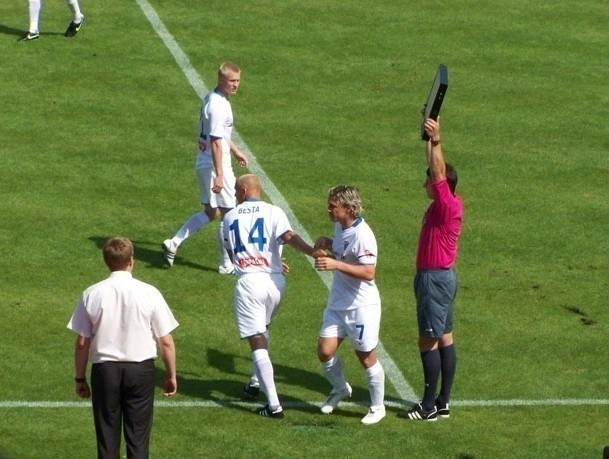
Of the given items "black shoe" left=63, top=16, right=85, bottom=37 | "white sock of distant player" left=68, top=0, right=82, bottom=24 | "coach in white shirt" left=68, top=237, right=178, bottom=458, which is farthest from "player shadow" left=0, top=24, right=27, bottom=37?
"coach in white shirt" left=68, top=237, right=178, bottom=458

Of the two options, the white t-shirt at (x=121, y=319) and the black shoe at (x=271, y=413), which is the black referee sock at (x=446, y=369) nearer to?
the black shoe at (x=271, y=413)

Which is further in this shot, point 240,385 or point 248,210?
point 240,385

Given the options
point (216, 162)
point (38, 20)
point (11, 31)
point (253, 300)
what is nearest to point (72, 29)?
point (38, 20)

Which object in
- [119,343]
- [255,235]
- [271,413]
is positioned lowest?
[271,413]

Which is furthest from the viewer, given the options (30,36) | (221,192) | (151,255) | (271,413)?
(30,36)

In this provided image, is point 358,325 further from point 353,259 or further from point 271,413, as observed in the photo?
point 271,413

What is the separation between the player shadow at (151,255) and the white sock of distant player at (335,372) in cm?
385

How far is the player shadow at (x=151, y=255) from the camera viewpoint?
1558 cm

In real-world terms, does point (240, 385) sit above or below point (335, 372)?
below

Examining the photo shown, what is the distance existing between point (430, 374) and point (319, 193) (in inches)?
241

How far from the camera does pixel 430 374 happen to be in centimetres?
1184

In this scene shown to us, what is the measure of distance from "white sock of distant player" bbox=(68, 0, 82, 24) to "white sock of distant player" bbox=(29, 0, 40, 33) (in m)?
0.53

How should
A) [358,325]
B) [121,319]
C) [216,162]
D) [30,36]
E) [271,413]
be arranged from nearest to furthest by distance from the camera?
[121,319], [358,325], [271,413], [216,162], [30,36]

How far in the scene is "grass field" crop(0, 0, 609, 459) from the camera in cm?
1188
